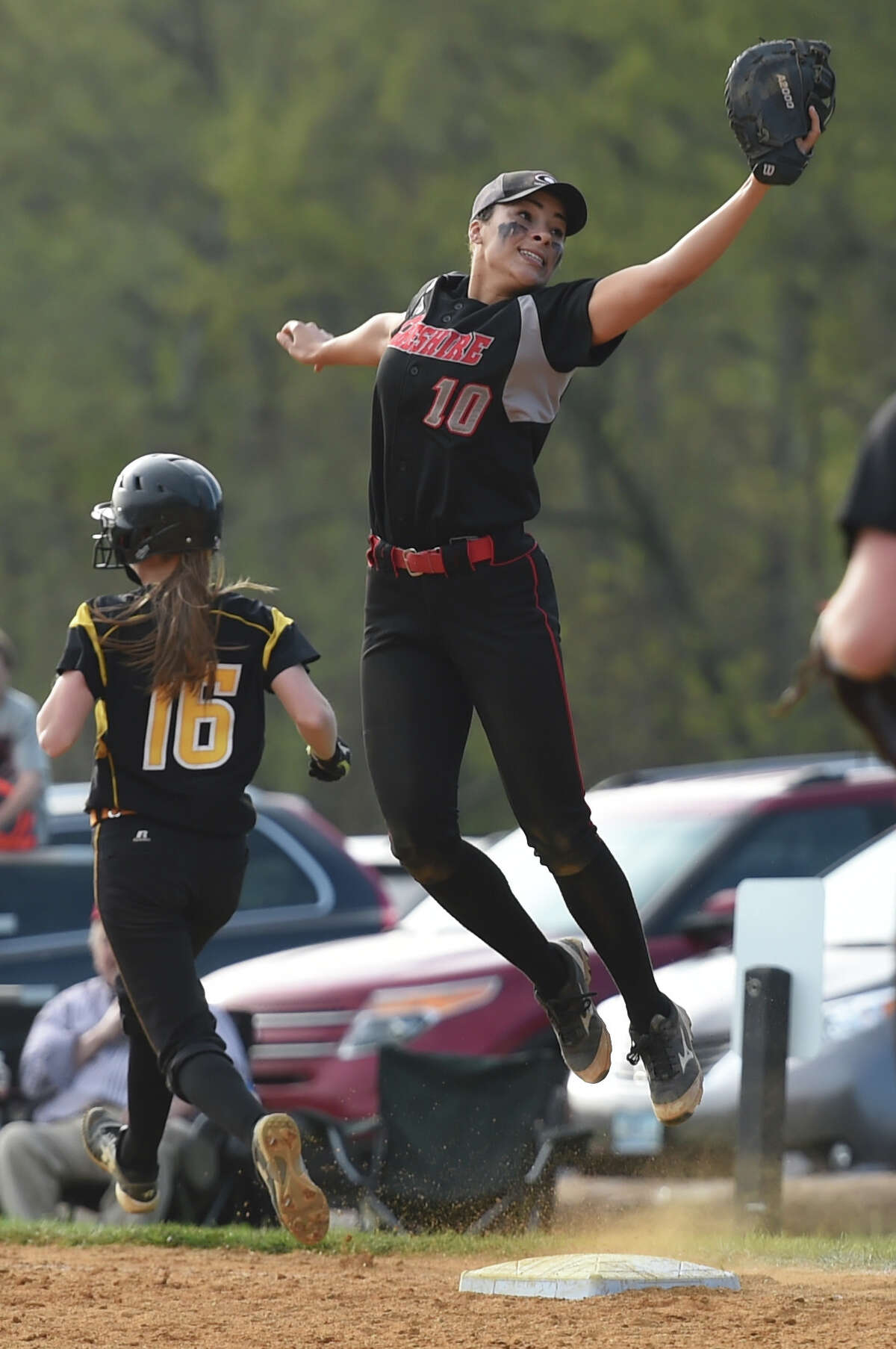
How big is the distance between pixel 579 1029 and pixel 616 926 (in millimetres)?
423

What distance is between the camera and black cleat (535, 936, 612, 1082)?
21.5 feet

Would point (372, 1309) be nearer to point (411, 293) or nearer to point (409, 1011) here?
point (409, 1011)

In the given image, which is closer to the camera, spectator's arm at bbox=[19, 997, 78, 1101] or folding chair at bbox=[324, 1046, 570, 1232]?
folding chair at bbox=[324, 1046, 570, 1232]

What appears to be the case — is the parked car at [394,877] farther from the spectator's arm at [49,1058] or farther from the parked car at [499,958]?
the spectator's arm at [49,1058]

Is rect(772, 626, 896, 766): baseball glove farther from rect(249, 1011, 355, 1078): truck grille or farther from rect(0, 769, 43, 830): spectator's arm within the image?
rect(0, 769, 43, 830): spectator's arm

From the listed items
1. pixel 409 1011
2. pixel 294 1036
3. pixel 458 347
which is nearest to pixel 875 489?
pixel 458 347

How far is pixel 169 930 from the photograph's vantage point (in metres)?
6.54

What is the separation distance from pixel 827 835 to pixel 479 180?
58.7 feet

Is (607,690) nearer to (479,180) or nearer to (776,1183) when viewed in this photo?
(479,180)

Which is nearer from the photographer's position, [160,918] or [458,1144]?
[160,918]

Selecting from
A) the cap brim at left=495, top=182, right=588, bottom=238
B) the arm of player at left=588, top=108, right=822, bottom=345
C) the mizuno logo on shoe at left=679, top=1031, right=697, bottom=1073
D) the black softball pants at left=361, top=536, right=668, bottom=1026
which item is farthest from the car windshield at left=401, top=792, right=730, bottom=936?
the arm of player at left=588, top=108, right=822, bottom=345

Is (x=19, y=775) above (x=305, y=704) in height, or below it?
above

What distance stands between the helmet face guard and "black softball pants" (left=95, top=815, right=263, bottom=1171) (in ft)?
2.76

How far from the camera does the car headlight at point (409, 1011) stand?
10109mm
